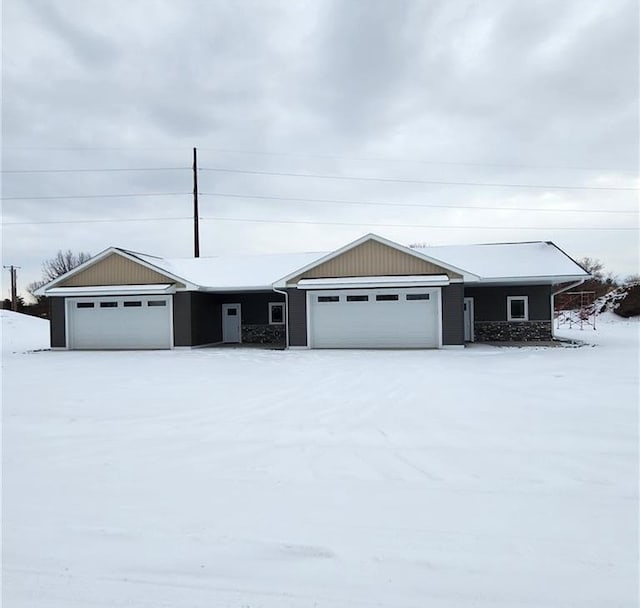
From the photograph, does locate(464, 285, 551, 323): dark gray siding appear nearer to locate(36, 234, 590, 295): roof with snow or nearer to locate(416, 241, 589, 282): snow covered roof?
locate(36, 234, 590, 295): roof with snow

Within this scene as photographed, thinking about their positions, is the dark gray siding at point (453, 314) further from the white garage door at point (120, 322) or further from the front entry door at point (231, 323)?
the white garage door at point (120, 322)

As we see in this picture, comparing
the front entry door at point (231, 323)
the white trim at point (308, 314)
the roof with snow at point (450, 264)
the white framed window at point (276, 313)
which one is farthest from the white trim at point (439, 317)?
the front entry door at point (231, 323)

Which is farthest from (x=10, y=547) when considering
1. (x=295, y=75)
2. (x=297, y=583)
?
(x=295, y=75)

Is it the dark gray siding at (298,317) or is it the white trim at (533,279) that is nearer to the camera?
the white trim at (533,279)

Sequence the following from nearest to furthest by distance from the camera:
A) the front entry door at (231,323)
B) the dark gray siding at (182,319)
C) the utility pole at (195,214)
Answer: the dark gray siding at (182,319)
the front entry door at (231,323)
the utility pole at (195,214)

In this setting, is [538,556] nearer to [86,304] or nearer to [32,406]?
→ [32,406]

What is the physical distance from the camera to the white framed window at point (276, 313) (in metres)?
20.1

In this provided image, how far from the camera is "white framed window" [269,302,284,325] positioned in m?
20.1

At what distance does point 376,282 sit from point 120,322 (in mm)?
10466

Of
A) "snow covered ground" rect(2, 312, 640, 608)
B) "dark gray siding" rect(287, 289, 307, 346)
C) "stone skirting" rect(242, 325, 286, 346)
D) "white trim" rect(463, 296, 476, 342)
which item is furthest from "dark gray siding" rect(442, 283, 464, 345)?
"snow covered ground" rect(2, 312, 640, 608)

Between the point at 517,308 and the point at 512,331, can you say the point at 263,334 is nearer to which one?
the point at 512,331

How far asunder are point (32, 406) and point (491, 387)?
7.86 meters

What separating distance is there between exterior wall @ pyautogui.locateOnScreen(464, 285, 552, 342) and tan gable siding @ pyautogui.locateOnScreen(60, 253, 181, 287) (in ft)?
42.6

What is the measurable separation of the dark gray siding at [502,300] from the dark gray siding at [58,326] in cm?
1666
